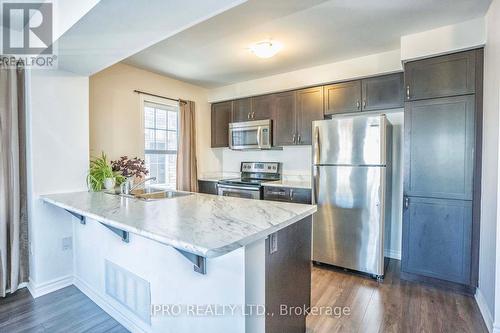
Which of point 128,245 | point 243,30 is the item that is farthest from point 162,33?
point 128,245

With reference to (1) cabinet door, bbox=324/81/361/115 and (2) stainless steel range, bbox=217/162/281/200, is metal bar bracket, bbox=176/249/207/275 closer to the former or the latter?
(2) stainless steel range, bbox=217/162/281/200

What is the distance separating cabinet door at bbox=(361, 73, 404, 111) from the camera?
295cm

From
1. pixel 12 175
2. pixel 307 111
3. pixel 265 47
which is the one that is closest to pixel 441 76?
pixel 307 111

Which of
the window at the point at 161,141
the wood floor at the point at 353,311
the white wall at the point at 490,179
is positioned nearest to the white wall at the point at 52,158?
the wood floor at the point at 353,311

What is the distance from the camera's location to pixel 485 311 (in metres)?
2.03

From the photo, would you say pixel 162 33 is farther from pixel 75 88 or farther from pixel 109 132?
pixel 109 132

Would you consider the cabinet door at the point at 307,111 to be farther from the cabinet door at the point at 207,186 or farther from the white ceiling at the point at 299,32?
the cabinet door at the point at 207,186

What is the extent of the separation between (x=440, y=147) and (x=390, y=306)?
1.55 metres

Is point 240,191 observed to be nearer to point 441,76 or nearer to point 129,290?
point 129,290

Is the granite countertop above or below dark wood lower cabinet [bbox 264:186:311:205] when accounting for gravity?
above

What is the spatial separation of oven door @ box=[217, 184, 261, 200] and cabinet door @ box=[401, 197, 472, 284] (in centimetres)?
181

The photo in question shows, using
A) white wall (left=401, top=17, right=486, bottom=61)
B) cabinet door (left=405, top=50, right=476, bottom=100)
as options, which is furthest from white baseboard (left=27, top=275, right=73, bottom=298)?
white wall (left=401, top=17, right=486, bottom=61)

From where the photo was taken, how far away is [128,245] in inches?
75.7

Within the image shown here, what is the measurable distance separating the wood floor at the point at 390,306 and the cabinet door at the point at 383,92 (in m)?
1.95
